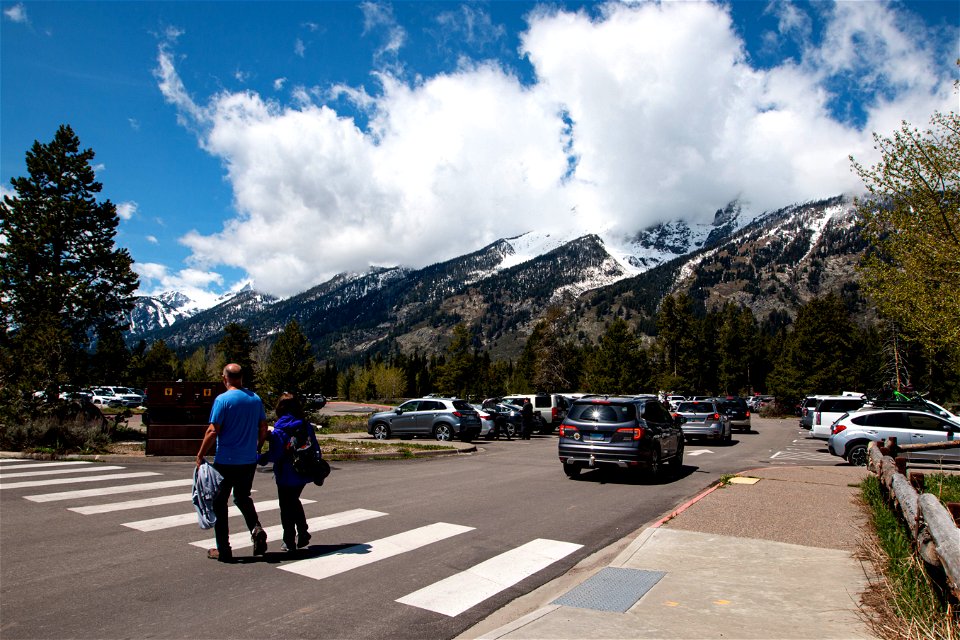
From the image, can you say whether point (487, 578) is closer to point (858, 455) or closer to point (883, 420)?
point (858, 455)

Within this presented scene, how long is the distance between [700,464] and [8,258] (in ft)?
98.0

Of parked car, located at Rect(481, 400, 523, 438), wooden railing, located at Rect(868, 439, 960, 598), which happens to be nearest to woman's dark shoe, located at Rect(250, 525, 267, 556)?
wooden railing, located at Rect(868, 439, 960, 598)

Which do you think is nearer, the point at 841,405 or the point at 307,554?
the point at 307,554

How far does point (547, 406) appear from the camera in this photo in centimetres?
3397

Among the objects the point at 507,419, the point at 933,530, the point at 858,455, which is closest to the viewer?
the point at 933,530

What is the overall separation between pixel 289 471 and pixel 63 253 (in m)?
26.9

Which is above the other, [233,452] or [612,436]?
[233,452]

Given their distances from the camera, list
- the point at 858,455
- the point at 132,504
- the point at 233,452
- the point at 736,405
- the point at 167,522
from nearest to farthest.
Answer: the point at 233,452 < the point at 167,522 < the point at 132,504 < the point at 858,455 < the point at 736,405

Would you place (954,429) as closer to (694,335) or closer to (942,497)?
(942,497)

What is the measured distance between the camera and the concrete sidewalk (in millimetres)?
4531

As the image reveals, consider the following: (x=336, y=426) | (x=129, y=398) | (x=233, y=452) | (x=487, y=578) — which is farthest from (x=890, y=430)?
(x=129, y=398)

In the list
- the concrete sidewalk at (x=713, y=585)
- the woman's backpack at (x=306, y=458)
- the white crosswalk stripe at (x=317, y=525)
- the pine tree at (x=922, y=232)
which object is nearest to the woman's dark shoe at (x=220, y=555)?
the white crosswalk stripe at (x=317, y=525)

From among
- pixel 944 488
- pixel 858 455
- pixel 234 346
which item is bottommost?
pixel 858 455

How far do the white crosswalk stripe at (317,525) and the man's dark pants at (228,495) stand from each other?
61 cm
